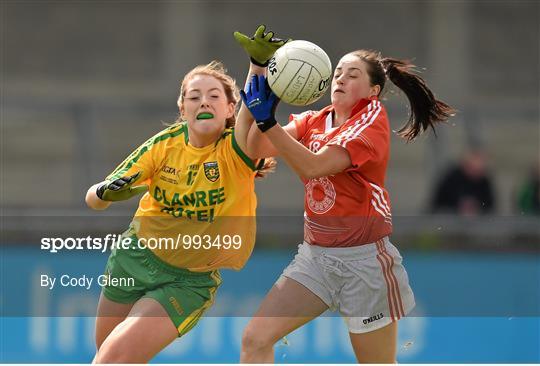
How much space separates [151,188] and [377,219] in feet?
3.85

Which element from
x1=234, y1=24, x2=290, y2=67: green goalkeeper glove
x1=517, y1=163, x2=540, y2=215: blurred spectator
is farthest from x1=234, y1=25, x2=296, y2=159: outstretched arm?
x1=517, y1=163, x2=540, y2=215: blurred spectator

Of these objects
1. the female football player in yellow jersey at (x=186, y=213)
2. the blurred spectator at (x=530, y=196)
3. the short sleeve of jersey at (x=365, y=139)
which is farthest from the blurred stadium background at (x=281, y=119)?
the short sleeve of jersey at (x=365, y=139)

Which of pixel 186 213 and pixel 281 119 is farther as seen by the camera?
pixel 281 119

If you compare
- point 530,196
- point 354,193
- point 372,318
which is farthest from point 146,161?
point 530,196

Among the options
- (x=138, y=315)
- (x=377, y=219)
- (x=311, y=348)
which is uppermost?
(x=377, y=219)

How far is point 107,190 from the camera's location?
5.36m

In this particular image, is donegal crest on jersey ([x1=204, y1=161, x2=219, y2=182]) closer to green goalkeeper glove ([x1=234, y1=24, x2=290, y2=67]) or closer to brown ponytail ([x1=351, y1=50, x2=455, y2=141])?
green goalkeeper glove ([x1=234, y1=24, x2=290, y2=67])

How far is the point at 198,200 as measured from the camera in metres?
5.38


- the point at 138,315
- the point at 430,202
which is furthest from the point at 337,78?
the point at 430,202

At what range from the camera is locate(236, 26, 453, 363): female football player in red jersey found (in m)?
5.07

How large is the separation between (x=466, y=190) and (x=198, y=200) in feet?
15.6

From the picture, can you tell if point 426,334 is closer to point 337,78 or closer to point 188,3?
point 337,78

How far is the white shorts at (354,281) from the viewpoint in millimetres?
5148

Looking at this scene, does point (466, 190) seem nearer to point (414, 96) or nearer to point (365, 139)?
point (414, 96)
